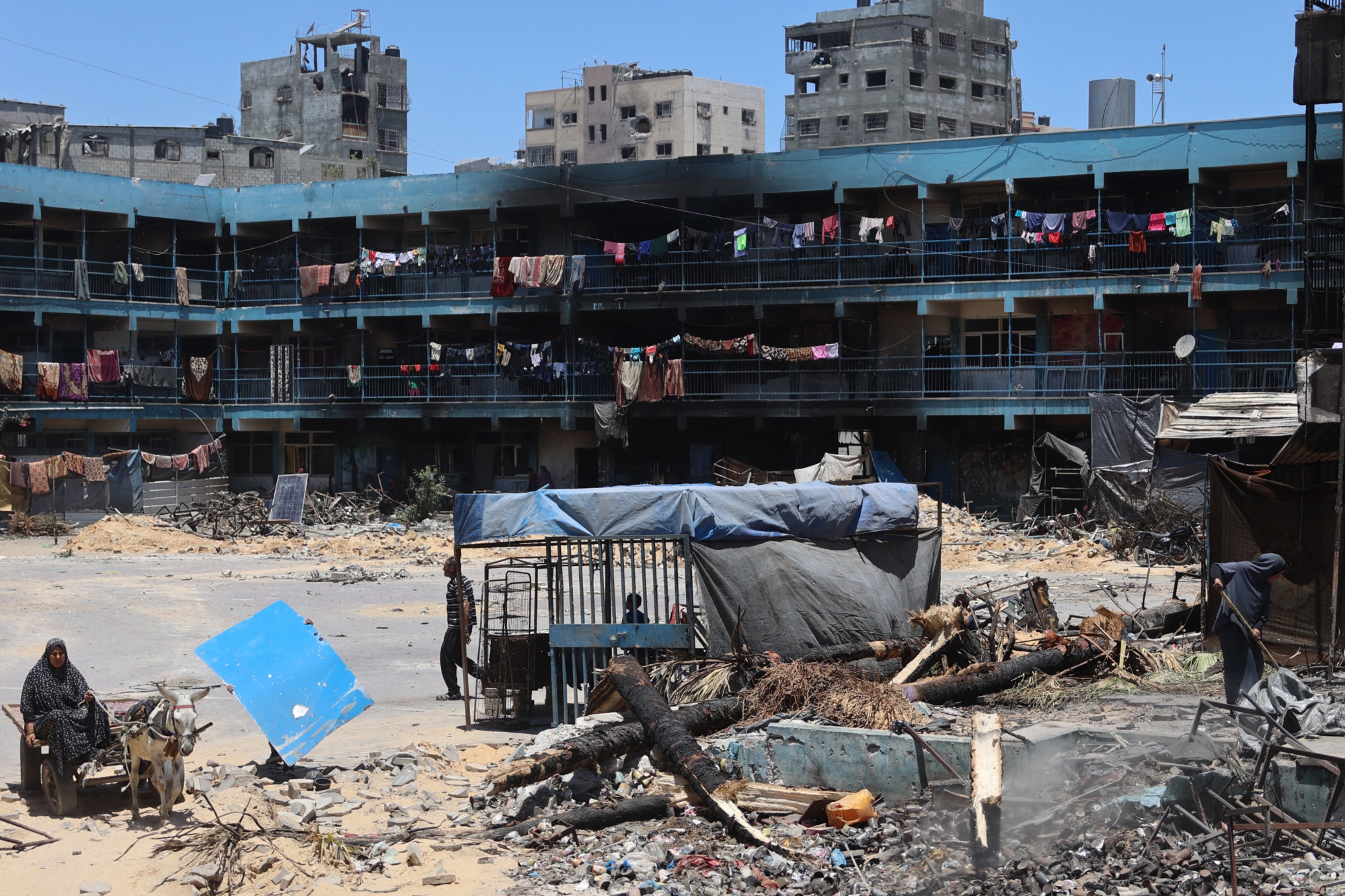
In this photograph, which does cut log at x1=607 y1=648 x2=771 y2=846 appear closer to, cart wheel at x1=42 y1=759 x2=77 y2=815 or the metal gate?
the metal gate

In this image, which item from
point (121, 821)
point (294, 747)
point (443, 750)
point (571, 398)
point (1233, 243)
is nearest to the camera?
point (121, 821)

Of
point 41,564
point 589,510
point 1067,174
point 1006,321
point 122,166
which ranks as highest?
point 122,166

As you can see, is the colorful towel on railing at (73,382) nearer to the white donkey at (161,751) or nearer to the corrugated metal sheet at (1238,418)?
the white donkey at (161,751)

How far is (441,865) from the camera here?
32.0 ft

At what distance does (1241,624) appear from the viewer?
38.5ft

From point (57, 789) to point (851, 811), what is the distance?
6201mm

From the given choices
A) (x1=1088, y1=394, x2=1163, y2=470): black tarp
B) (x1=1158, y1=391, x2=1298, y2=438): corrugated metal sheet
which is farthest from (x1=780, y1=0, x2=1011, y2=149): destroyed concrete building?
(x1=1158, y1=391, x2=1298, y2=438): corrugated metal sheet

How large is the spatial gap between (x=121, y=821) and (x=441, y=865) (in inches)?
110

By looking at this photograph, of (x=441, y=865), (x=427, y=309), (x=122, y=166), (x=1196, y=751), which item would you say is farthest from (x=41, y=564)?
(x=122, y=166)

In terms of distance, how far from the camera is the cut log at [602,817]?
10.4 meters

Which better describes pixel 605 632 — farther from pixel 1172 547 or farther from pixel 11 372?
pixel 11 372

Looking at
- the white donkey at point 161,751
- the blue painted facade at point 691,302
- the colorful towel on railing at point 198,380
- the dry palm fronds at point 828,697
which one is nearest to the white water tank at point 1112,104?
the blue painted facade at point 691,302

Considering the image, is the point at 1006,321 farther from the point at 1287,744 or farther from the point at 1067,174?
the point at 1287,744

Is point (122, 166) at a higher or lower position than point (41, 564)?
higher
